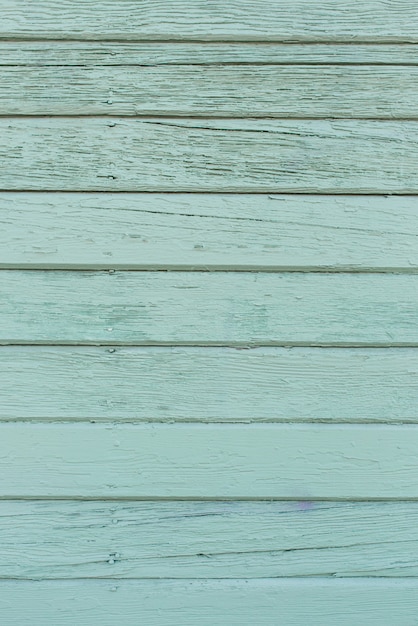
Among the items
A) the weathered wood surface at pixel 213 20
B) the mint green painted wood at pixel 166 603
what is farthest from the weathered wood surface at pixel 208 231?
the mint green painted wood at pixel 166 603

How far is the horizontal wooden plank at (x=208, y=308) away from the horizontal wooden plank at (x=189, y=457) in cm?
18

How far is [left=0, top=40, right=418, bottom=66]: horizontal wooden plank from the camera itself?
3.66ft

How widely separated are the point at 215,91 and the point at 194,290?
0.39 m

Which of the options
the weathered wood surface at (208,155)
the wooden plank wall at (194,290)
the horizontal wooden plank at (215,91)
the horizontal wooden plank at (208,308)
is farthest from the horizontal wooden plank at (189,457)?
the horizontal wooden plank at (215,91)

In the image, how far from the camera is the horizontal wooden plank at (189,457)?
44.8 inches

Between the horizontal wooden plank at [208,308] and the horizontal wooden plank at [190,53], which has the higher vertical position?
the horizontal wooden plank at [190,53]

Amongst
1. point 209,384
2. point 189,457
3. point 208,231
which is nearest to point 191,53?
point 208,231

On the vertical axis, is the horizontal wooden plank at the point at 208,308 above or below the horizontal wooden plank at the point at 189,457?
above

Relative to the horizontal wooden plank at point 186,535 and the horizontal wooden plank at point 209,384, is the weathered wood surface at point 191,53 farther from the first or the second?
the horizontal wooden plank at point 186,535

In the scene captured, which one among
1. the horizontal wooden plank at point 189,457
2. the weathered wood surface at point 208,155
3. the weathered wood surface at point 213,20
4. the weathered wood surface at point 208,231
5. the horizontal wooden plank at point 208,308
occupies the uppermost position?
the weathered wood surface at point 213,20

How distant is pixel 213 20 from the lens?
1117 mm

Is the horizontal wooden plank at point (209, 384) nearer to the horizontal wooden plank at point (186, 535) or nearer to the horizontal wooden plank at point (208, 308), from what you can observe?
the horizontal wooden plank at point (208, 308)

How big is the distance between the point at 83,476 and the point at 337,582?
1.83ft

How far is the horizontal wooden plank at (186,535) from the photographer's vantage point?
45.3 inches
